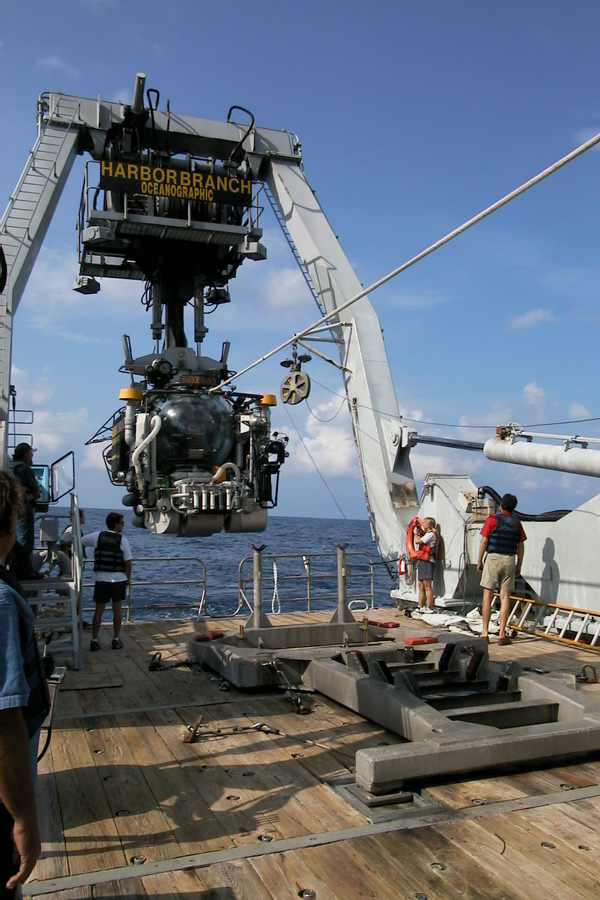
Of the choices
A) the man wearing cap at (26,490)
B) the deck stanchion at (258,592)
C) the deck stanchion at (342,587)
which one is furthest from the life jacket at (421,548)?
the man wearing cap at (26,490)

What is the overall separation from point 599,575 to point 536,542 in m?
1.17

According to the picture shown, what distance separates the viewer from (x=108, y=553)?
9.08m

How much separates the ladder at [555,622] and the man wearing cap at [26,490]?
19.2 ft

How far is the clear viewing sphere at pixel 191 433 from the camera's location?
37.1 feet

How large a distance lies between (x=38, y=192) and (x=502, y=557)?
10.7 m

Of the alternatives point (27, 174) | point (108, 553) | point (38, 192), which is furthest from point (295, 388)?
point (27, 174)

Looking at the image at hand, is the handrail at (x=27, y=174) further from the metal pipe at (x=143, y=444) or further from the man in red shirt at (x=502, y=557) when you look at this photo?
the man in red shirt at (x=502, y=557)

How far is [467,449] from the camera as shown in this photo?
11281mm

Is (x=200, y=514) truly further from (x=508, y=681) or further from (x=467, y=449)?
(x=508, y=681)

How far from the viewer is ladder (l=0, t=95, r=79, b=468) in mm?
13578

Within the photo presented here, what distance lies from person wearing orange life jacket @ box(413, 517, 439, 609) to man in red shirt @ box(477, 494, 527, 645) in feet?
7.12

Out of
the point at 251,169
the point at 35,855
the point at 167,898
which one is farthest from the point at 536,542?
the point at 251,169

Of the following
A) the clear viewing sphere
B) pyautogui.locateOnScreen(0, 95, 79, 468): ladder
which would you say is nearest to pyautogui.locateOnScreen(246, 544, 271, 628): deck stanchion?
the clear viewing sphere

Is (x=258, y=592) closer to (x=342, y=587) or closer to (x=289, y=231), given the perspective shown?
(x=342, y=587)
